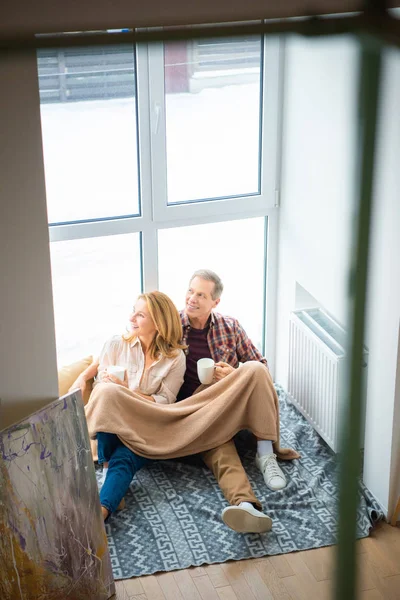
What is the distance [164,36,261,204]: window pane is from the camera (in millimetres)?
3725

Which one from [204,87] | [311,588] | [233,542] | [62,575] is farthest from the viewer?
[204,87]

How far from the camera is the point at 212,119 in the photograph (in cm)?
384

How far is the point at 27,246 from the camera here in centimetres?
258

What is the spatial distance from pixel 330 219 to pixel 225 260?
0.70m

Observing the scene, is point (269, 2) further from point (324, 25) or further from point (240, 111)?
point (324, 25)

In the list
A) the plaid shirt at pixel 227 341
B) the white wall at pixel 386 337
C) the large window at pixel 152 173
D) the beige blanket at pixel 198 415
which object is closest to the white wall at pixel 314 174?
the large window at pixel 152 173

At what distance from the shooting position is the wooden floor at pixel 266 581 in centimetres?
300

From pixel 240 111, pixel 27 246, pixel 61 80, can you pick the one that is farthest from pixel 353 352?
pixel 240 111

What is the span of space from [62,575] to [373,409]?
1.39 meters

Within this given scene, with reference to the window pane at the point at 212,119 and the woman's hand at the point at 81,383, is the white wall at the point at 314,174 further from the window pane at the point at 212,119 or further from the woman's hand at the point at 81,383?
the woman's hand at the point at 81,383

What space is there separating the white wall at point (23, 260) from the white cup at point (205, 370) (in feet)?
3.02

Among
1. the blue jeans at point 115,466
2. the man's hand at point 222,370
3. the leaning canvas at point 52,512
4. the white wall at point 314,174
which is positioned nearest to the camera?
the leaning canvas at point 52,512

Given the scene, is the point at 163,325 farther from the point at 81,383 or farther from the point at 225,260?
the point at 225,260

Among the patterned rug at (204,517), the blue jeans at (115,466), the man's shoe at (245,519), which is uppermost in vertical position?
the blue jeans at (115,466)
